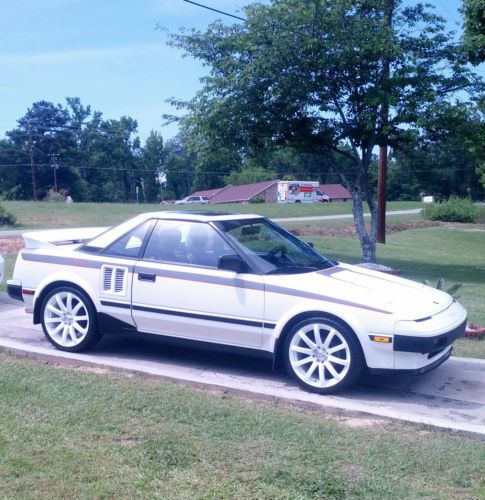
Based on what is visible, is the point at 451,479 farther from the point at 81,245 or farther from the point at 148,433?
the point at 81,245

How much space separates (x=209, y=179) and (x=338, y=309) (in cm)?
7220

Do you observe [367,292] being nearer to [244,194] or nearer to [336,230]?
[336,230]

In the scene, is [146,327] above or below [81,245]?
below

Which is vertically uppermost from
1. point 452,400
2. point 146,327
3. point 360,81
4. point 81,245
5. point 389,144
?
point 360,81

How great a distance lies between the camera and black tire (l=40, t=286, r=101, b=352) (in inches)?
276

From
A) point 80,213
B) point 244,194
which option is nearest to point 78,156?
point 244,194

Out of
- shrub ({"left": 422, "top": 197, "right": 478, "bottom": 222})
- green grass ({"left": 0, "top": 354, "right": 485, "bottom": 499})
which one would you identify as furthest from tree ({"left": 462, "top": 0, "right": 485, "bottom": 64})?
shrub ({"left": 422, "top": 197, "right": 478, "bottom": 222})

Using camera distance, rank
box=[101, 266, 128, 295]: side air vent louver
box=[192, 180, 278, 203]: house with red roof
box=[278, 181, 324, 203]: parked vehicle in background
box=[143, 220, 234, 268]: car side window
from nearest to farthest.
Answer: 1. box=[143, 220, 234, 268]: car side window
2. box=[101, 266, 128, 295]: side air vent louver
3. box=[192, 180, 278, 203]: house with red roof
4. box=[278, 181, 324, 203]: parked vehicle in background

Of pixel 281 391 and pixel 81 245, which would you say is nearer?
pixel 281 391

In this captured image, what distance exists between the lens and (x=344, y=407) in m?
5.50

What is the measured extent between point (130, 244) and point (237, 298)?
134 cm

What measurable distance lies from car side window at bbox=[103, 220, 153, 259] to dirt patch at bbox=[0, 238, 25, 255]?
11.7 meters

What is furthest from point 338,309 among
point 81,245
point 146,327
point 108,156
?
point 108,156

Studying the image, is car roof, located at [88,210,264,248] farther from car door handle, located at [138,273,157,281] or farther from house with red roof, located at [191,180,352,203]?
house with red roof, located at [191,180,352,203]
